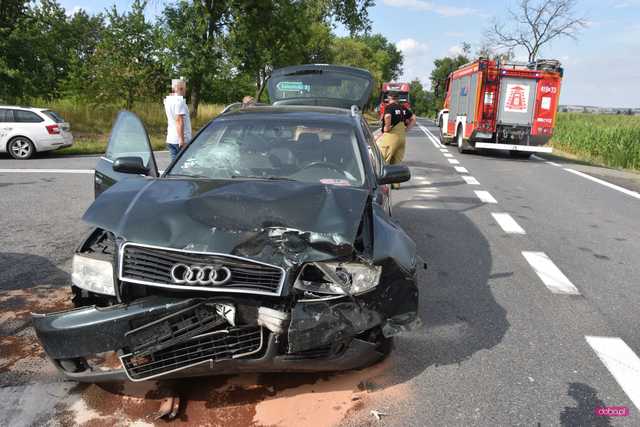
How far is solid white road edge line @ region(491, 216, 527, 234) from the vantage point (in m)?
7.12

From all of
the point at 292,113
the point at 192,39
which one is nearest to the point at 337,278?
the point at 292,113

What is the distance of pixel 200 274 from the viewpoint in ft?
8.17

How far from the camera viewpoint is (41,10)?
66.6 feet

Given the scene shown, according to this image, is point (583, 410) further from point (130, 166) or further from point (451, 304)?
point (130, 166)

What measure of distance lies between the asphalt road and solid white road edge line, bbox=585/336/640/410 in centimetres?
1

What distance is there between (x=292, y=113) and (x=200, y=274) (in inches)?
94.4

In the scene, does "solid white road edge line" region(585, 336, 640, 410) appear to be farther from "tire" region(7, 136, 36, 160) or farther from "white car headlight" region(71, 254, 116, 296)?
"tire" region(7, 136, 36, 160)

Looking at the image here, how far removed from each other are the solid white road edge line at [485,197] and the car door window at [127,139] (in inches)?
254

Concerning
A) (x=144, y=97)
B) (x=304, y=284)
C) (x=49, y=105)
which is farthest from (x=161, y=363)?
(x=144, y=97)

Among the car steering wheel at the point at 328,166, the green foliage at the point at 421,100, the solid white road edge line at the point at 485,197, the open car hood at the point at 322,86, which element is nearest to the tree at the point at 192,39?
the open car hood at the point at 322,86

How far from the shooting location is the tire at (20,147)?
13.8 meters

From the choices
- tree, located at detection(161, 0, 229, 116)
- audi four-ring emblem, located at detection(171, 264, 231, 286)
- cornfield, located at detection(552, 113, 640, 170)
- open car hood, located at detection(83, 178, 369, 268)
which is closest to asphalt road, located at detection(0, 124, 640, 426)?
audi four-ring emblem, located at detection(171, 264, 231, 286)

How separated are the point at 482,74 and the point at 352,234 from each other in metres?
15.6

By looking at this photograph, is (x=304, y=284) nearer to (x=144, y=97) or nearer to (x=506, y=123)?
(x=506, y=123)
